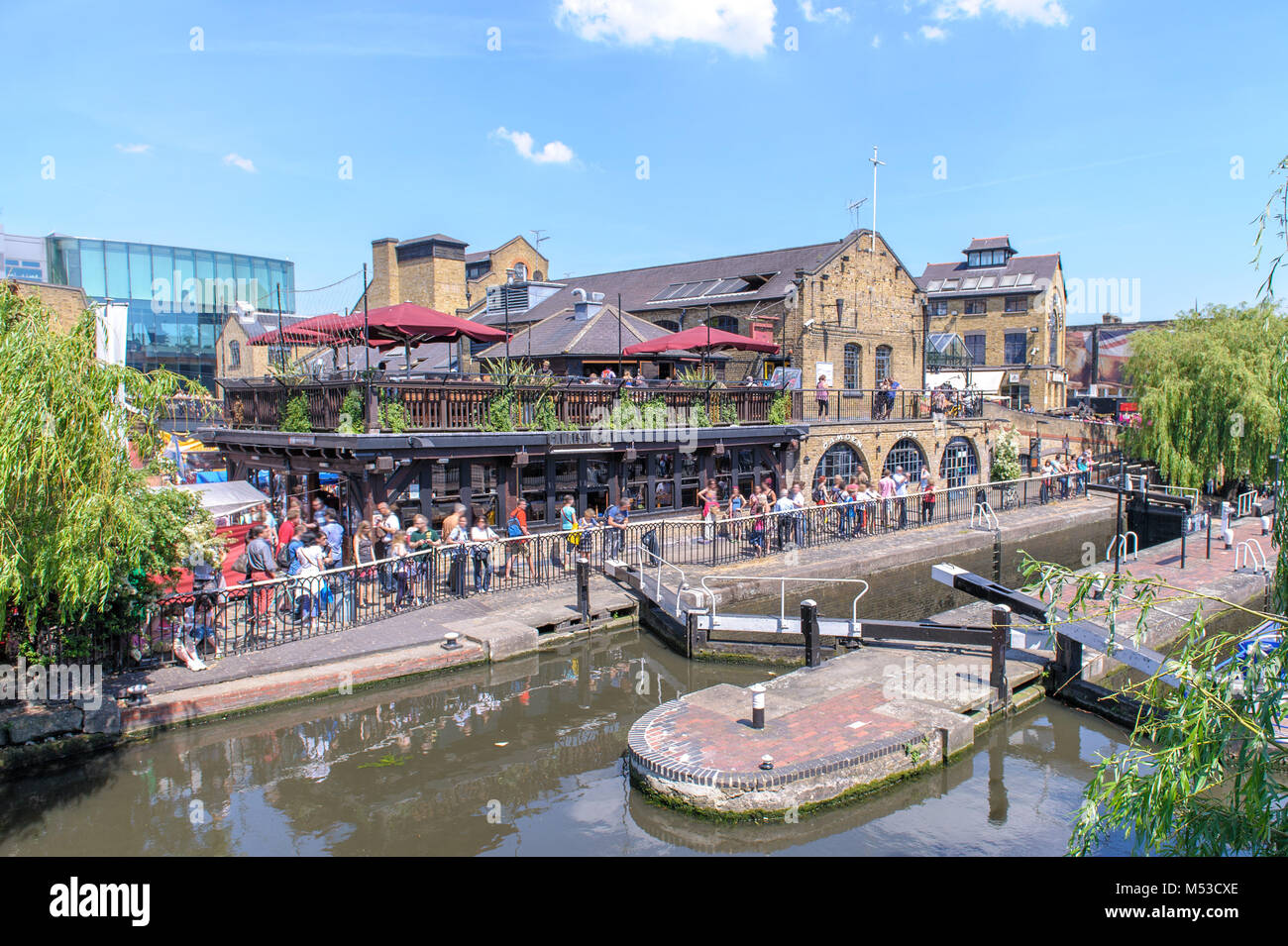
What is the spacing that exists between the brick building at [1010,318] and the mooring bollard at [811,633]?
35589mm

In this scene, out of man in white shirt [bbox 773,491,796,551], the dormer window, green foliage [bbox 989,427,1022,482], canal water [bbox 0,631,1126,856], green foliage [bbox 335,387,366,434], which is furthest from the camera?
the dormer window

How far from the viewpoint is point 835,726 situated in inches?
349

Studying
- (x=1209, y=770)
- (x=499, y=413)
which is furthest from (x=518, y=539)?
(x=1209, y=770)

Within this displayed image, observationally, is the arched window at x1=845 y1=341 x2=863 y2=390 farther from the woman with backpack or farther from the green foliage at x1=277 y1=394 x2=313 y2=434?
the green foliage at x1=277 y1=394 x2=313 y2=434

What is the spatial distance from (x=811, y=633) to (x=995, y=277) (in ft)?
147

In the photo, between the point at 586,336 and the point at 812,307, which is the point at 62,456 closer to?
the point at 586,336

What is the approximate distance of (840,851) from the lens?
23.8 feet

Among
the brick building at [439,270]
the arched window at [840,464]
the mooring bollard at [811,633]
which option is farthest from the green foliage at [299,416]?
the brick building at [439,270]

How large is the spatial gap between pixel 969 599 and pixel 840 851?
11.2 metres

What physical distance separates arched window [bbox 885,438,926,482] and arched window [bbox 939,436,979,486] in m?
1.26

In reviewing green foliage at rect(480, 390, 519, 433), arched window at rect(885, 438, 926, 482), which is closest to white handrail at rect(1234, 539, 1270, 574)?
arched window at rect(885, 438, 926, 482)

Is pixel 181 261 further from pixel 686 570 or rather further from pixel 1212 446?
pixel 1212 446

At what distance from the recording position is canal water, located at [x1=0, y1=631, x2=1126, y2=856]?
289 inches
